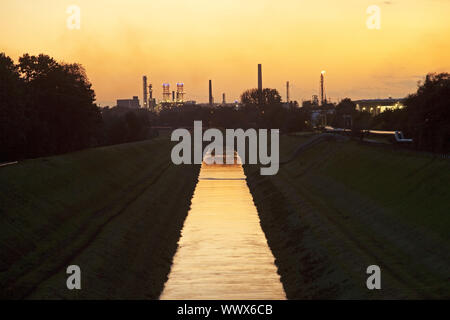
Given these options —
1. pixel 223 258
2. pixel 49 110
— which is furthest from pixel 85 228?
pixel 49 110

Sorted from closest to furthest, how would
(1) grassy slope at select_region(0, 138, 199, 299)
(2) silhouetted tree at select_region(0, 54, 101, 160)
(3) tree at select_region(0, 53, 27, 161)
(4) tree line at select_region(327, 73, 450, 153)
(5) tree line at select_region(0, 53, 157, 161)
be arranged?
(1) grassy slope at select_region(0, 138, 199, 299) < (4) tree line at select_region(327, 73, 450, 153) < (3) tree at select_region(0, 53, 27, 161) < (5) tree line at select_region(0, 53, 157, 161) < (2) silhouetted tree at select_region(0, 54, 101, 160)

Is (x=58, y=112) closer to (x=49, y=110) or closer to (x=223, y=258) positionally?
(x=49, y=110)

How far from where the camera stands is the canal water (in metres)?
30.1

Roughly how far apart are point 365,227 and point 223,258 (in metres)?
8.86

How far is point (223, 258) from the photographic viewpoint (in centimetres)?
3684

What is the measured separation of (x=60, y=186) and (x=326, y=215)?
21.4 metres

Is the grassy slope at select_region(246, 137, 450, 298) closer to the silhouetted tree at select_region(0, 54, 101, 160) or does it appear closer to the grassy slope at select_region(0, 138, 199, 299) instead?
the grassy slope at select_region(0, 138, 199, 299)

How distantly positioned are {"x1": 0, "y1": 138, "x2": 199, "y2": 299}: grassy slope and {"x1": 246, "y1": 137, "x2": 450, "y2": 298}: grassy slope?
7173 millimetres

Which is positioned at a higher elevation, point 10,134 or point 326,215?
point 10,134

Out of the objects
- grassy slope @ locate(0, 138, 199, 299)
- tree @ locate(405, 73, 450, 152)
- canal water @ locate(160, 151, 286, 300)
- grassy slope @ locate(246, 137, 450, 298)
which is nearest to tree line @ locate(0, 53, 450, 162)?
tree @ locate(405, 73, 450, 152)

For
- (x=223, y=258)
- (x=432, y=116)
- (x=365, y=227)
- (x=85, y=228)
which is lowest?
(x=223, y=258)
